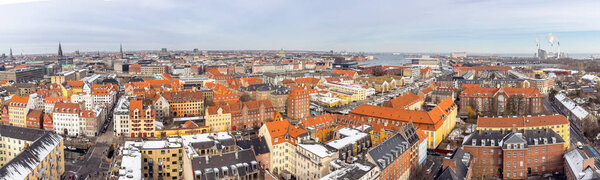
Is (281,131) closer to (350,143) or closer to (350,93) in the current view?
(350,143)

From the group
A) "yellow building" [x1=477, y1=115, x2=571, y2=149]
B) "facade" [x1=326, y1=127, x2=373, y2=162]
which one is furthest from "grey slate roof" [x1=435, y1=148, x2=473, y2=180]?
"yellow building" [x1=477, y1=115, x2=571, y2=149]

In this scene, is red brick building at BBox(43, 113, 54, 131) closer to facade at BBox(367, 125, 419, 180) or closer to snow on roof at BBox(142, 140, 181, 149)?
snow on roof at BBox(142, 140, 181, 149)

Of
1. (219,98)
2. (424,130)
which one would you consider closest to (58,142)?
(219,98)

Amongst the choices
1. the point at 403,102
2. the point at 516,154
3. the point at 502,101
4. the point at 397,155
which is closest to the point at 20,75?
the point at 403,102

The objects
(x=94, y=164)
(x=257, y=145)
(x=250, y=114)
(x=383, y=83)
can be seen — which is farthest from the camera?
(x=383, y=83)

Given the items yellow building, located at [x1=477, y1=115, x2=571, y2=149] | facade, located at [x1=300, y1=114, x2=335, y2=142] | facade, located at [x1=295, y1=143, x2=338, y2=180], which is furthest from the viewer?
facade, located at [x1=300, y1=114, x2=335, y2=142]

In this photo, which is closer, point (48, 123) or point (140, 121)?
point (140, 121)

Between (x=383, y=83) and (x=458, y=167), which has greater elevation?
(x=383, y=83)
